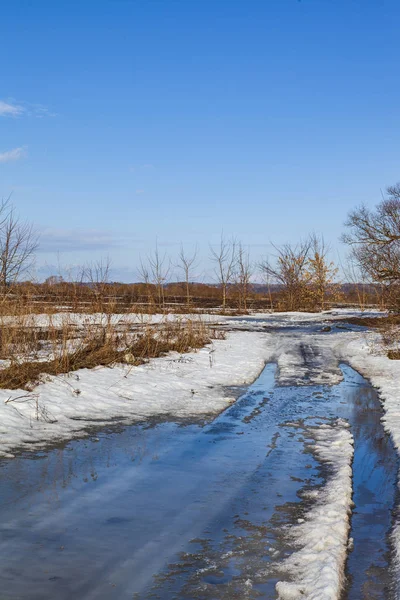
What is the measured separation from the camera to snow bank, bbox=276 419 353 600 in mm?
3162

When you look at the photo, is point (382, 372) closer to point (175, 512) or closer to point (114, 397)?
point (114, 397)

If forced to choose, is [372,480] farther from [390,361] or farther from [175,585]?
[390,361]

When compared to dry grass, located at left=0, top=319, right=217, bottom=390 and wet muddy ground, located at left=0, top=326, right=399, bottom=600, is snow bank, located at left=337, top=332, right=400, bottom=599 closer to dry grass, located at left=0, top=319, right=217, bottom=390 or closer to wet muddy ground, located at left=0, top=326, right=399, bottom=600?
wet muddy ground, located at left=0, top=326, right=399, bottom=600

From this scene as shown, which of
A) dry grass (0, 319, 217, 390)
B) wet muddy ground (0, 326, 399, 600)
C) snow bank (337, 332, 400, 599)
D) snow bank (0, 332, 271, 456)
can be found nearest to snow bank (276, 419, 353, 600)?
wet muddy ground (0, 326, 399, 600)

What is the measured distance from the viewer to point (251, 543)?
3.80 metres

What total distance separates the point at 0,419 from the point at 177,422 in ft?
7.84

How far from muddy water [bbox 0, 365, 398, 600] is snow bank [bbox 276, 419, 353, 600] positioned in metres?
0.09

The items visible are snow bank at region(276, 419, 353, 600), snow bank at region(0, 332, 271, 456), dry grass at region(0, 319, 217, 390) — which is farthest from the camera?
dry grass at region(0, 319, 217, 390)

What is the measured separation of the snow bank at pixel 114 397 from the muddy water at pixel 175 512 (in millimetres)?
667

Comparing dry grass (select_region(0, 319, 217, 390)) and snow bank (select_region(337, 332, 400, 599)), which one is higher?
dry grass (select_region(0, 319, 217, 390))

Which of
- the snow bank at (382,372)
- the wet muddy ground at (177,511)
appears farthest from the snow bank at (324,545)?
the snow bank at (382,372)

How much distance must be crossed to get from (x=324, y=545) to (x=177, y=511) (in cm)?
123

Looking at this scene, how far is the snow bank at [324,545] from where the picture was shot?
3162 mm

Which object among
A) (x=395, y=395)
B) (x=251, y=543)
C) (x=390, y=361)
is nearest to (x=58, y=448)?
(x=251, y=543)
